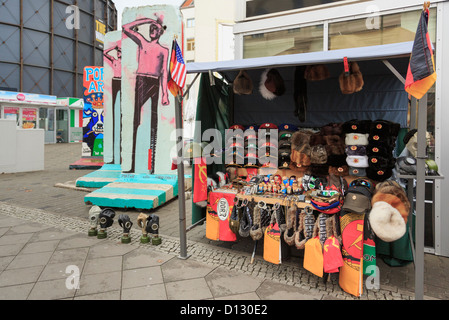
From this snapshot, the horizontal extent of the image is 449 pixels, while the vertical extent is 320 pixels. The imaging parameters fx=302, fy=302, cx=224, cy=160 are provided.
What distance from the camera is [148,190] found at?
7.14m

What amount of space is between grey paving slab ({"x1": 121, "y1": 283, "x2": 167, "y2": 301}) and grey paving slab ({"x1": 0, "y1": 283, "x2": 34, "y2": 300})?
1064 millimetres

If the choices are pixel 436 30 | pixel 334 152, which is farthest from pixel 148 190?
pixel 436 30

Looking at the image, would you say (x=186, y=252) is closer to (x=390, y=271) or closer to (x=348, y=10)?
(x=390, y=271)

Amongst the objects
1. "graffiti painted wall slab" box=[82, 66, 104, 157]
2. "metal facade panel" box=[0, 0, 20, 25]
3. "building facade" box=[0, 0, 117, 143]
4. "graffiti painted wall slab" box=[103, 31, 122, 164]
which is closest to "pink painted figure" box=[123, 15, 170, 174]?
"graffiti painted wall slab" box=[103, 31, 122, 164]

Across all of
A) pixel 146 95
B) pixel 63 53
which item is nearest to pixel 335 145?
pixel 146 95

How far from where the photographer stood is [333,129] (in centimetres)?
455

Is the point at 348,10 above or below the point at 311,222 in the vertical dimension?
above

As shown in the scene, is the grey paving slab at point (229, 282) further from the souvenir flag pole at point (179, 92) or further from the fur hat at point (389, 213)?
the fur hat at point (389, 213)

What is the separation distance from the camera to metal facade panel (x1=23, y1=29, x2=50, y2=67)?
84.7ft

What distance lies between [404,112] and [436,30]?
124cm

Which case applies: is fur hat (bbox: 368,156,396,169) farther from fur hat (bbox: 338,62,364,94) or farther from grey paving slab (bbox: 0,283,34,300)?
grey paving slab (bbox: 0,283,34,300)

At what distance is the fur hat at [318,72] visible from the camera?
464 centimetres
